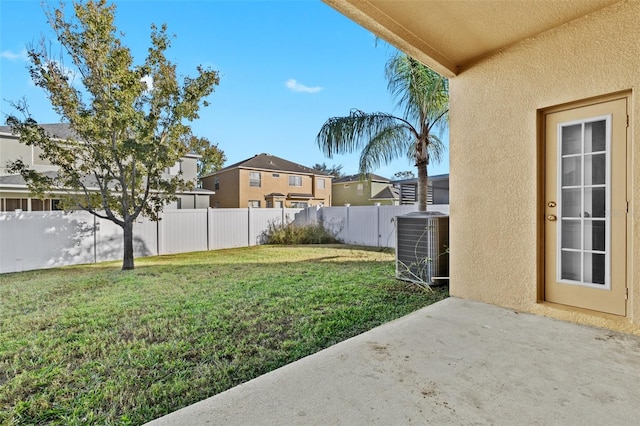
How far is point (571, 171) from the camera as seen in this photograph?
3225mm

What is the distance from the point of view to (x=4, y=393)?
6.98ft

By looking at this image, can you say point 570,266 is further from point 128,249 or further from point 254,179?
point 254,179

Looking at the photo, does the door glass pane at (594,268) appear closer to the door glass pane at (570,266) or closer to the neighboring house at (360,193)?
the door glass pane at (570,266)

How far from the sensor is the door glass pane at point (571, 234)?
10.4 ft

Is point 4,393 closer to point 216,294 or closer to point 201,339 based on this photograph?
point 201,339

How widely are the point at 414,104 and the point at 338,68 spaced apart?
5528 mm

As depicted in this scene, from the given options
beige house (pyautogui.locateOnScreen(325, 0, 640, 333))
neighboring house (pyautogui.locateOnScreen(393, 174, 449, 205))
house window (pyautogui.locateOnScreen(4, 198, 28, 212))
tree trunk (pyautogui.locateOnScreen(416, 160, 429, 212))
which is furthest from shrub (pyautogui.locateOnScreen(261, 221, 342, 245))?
house window (pyautogui.locateOnScreen(4, 198, 28, 212))

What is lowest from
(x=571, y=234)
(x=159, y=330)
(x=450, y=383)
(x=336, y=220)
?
(x=159, y=330)

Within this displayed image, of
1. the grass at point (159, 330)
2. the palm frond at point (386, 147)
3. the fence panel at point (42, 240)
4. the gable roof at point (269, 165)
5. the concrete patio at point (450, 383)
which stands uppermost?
the gable roof at point (269, 165)

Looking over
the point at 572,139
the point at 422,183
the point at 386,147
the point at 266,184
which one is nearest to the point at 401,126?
the point at 386,147

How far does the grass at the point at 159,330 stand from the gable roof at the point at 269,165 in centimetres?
1680

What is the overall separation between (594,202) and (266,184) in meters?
21.6

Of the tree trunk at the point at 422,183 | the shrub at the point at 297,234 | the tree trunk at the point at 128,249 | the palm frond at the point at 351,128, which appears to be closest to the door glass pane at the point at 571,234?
the tree trunk at the point at 422,183

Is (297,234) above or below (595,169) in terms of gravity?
below
